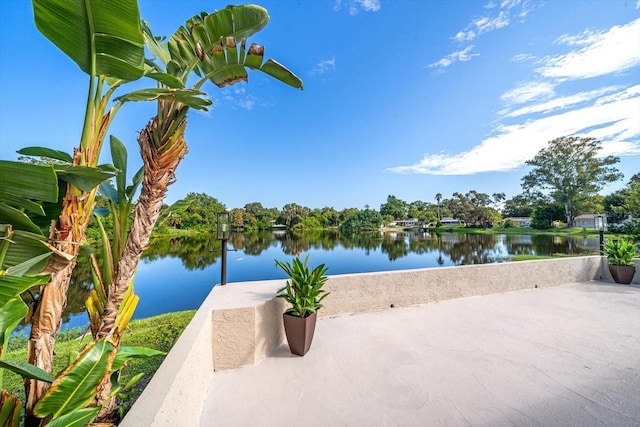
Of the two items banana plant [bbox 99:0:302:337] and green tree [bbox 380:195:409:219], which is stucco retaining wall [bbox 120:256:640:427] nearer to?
banana plant [bbox 99:0:302:337]

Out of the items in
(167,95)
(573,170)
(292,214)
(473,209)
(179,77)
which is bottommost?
(167,95)

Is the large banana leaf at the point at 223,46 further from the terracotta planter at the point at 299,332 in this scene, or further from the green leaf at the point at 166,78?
the terracotta planter at the point at 299,332

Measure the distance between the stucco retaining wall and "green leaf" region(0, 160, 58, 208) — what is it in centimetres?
88

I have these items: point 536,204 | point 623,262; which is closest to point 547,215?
point 536,204

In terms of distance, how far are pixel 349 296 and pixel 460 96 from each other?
9202 millimetres

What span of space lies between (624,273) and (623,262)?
22 cm

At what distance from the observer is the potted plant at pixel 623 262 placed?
440 centimetres

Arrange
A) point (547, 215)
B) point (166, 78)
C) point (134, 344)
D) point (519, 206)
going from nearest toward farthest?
point (166, 78) → point (134, 344) → point (547, 215) → point (519, 206)

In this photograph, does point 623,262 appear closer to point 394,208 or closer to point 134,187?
point 134,187

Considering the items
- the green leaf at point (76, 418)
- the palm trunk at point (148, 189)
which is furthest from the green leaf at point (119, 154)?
the green leaf at point (76, 418)

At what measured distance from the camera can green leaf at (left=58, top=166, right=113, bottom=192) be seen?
2.87ft

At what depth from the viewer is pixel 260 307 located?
2059mm

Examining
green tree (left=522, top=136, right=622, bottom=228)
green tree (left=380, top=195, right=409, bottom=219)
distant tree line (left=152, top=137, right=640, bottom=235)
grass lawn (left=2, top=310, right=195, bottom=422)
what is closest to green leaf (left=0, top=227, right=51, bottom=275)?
grass lawn (left=2, top=310, right=195, bottom=422)

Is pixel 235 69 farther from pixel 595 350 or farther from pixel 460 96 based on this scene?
pixel 460 96
